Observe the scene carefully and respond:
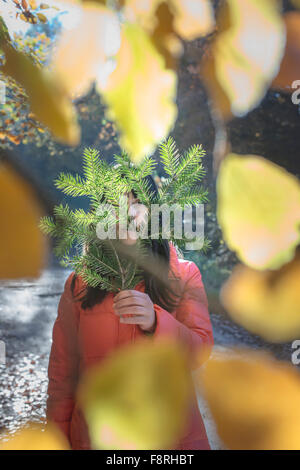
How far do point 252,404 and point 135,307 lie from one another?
0.54 ft

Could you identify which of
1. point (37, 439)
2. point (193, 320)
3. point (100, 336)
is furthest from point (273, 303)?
point (37, 439)

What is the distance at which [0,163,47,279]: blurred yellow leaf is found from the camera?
1.39ft

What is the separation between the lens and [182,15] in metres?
0.42

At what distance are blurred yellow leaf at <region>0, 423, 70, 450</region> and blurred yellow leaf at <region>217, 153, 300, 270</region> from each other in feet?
1.01

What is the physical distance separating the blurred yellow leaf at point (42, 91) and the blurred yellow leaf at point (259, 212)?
21 cm

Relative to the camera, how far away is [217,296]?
48 centimetres

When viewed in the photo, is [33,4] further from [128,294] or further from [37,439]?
[37,439]

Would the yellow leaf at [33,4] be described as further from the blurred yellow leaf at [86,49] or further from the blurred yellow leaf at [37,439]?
the blurred yellow leaf at [37,439]

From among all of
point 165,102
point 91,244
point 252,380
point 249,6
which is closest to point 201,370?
point 252,380

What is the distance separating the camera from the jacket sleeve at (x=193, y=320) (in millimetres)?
424

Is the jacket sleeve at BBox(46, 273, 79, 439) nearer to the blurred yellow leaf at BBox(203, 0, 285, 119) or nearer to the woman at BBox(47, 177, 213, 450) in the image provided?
the woman at BBox(47, 177, 213, 450)

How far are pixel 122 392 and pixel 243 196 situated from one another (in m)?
0.25
